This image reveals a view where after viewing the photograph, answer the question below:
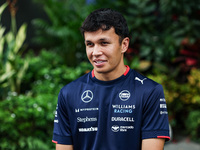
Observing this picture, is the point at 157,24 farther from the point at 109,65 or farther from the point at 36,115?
the point at 109,65

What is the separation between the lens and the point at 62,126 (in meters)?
2.25

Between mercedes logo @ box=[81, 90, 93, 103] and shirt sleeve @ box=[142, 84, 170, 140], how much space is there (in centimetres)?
41

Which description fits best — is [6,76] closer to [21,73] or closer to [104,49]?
[21,73]

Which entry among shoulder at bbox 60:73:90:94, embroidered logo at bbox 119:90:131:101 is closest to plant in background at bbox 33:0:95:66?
shoulder at bbox 60:73:90:94

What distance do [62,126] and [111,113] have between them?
41 cm

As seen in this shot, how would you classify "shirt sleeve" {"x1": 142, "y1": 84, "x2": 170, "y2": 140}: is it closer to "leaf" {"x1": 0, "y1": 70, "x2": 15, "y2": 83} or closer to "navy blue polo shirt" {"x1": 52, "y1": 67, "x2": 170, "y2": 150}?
"navy blue polo shirt" {"x1": 52, "y1": 67, "x2": 170, "y2": 150}

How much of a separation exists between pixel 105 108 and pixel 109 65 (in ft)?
1.04

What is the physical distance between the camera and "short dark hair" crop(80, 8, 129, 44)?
2029 millimetres

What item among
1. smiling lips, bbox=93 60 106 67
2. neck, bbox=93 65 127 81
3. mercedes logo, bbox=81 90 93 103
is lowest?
mercedes logo, bbox=81 90 93 103

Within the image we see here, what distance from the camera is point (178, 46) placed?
5922mm

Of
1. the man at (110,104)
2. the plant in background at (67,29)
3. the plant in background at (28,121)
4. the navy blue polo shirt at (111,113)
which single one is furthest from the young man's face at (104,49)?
the plant in background at (67,29)

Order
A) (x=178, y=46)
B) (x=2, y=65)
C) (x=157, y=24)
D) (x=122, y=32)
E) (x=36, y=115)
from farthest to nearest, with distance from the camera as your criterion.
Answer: (x=157, y=24)
(x=178, y=46)
(x=2, y=65)
(x=36, y=115)
(x=122, y=32)

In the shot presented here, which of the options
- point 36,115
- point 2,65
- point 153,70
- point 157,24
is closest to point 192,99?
point 153,70

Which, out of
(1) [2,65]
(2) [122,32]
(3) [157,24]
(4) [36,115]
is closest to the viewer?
(2) [122,32]
